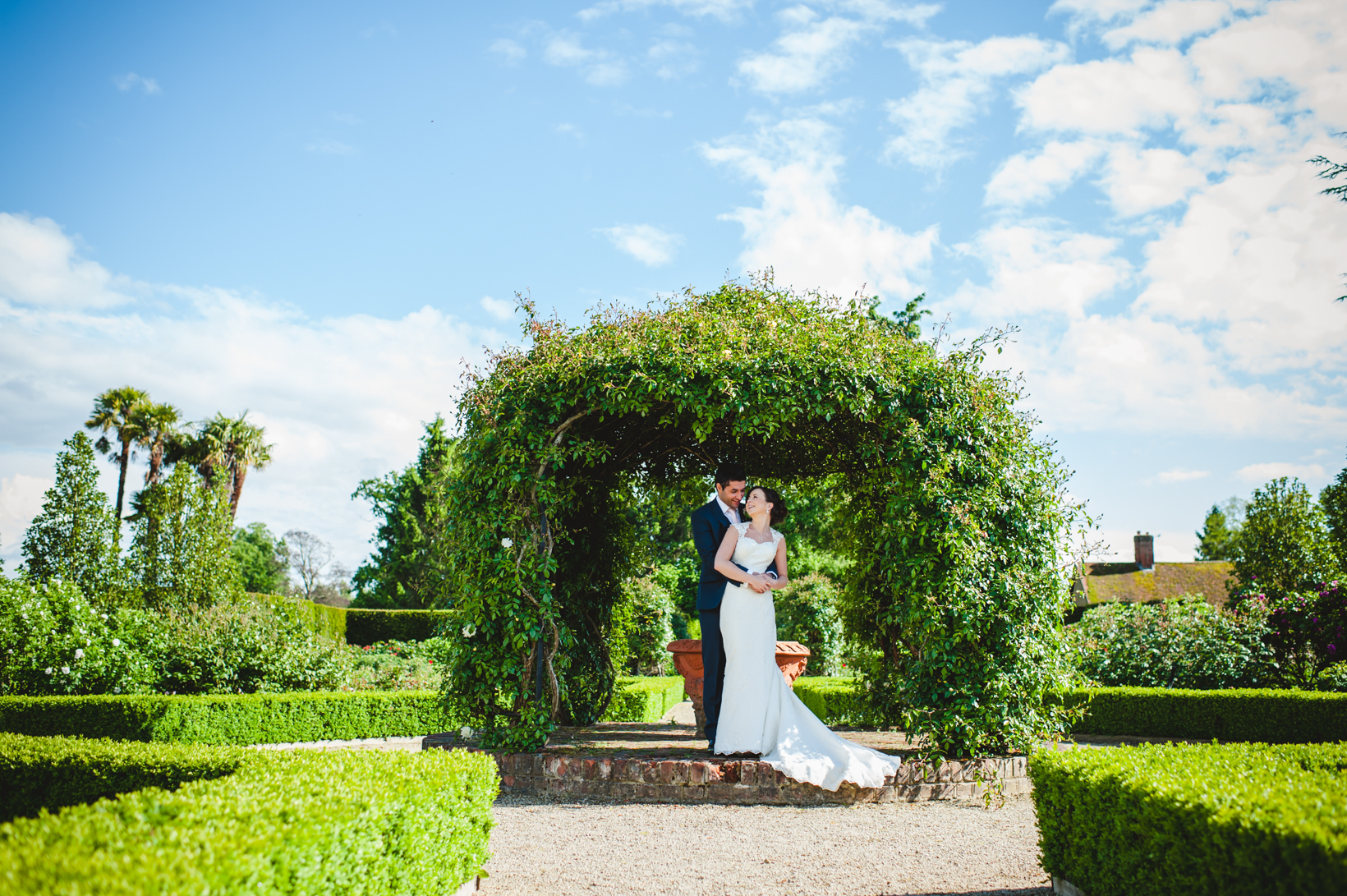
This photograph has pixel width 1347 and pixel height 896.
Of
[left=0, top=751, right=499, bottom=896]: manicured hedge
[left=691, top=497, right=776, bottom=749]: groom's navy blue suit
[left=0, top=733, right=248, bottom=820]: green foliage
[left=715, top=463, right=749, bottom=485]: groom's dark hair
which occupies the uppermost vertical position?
[left=715, top=463, right=749, bottom=485]: groom's dark hair

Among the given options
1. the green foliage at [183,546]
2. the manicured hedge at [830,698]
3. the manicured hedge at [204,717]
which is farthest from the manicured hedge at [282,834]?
the green foliage at [183,546]

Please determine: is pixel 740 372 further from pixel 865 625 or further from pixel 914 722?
pixel 865 625

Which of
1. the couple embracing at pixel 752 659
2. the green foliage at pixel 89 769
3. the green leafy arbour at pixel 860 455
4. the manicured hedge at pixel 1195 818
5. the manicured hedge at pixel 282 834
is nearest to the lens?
the manicured hedge at pixel 282 834

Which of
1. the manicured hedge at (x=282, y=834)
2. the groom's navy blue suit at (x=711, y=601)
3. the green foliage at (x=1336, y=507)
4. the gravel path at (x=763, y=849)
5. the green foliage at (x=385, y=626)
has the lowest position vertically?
the green foliage at (x=385, y=626)

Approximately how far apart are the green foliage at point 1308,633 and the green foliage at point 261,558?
47725 mm

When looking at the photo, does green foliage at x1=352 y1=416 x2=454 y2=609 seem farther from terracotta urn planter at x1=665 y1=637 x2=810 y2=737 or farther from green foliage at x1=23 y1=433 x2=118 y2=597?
terracotta urn planter at x1=665 y1=637 x2=810 y2=737

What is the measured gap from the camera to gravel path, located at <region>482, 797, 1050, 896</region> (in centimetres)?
472

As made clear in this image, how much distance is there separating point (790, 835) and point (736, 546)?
243 centimetres

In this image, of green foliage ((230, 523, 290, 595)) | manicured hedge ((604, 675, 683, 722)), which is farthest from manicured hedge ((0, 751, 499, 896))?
green foliage ((230, 523, 290, 595))

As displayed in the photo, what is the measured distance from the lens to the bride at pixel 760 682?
677cm

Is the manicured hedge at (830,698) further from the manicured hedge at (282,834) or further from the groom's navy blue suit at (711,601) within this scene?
the manicured hedge at (282,834)

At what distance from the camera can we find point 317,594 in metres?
52.0

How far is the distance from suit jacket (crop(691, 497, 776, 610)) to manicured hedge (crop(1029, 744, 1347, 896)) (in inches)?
121

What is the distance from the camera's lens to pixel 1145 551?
36.8 metres
